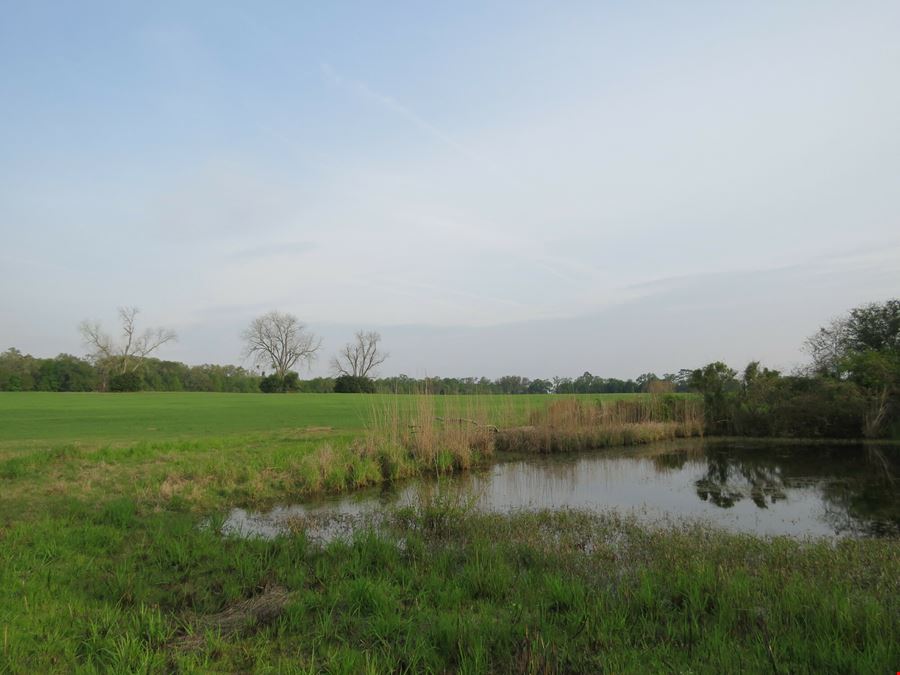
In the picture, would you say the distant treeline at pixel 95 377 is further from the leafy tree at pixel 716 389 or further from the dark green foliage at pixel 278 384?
the leafy tree at pixel 716 389

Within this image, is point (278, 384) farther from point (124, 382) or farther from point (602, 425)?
point (602, 425)

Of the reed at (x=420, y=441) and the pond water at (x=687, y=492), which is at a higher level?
the reed at (x=420, y=441)

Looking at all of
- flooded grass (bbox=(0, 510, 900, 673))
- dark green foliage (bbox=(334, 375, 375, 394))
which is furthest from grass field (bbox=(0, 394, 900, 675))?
dark green foliage (bbox=(334, 375, 375, 394))

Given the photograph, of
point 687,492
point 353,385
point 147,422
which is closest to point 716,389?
point 687,492

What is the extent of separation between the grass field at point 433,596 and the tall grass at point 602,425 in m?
10.1

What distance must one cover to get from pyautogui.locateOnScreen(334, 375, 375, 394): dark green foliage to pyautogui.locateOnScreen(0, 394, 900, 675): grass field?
45.6 metres

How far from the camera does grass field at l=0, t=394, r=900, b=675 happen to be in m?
3.36

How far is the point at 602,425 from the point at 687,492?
8.70 m

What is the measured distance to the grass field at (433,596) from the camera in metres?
3.36

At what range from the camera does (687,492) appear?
1128cm

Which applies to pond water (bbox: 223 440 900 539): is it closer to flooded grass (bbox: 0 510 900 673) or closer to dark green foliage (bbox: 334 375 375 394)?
flooded grass (bbox: 0 510 900 673)

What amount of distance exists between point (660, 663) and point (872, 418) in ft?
70.7

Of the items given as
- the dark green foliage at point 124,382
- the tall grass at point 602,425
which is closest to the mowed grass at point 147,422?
the tall grass at point 602,425

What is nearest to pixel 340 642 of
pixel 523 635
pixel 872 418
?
pixel 523 635
